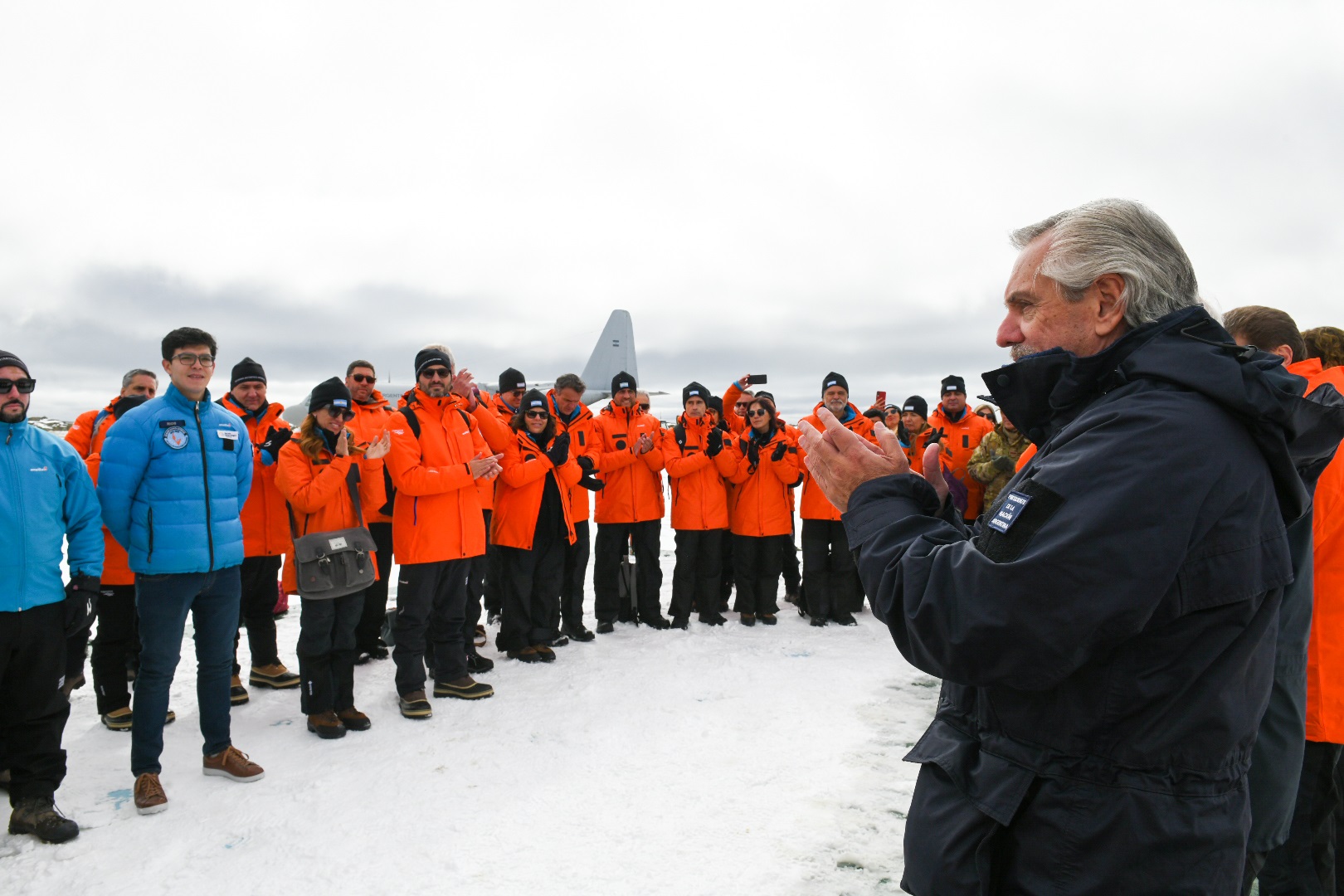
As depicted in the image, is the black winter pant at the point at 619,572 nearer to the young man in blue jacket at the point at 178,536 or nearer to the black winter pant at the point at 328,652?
the black winter pant at the point at 328,652

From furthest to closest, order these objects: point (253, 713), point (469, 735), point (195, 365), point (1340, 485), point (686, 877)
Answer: point (253, 713), point (469, 735), point (195, 365), point (686, 877), point (1340, 485)

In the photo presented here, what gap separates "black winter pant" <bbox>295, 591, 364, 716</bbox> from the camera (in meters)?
4.37

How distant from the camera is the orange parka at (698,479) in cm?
704

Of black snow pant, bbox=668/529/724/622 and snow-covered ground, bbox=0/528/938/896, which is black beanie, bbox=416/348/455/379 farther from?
black snow pant, bbox=668/529/724/622

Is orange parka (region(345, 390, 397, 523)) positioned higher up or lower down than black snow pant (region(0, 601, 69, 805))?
higher up

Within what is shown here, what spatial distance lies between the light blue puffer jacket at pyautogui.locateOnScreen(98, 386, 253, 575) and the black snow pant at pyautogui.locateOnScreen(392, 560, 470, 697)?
1.20 meters

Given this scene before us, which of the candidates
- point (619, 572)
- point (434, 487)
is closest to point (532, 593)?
point (619, 572)

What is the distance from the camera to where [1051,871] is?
117 cm

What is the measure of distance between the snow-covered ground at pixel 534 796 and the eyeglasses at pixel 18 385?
204 centimetres

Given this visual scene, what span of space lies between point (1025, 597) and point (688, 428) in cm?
616

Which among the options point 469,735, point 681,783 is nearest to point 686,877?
point 681,783

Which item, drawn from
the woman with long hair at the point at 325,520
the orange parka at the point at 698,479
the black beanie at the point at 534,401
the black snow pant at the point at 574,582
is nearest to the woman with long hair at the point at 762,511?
the orange parka at the point at 698,479

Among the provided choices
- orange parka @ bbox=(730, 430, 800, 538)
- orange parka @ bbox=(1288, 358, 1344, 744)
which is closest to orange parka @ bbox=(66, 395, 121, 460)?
orange parka @ bbox=(730, 430, 800, 538)

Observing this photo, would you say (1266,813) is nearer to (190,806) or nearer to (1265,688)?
(1265,688)
